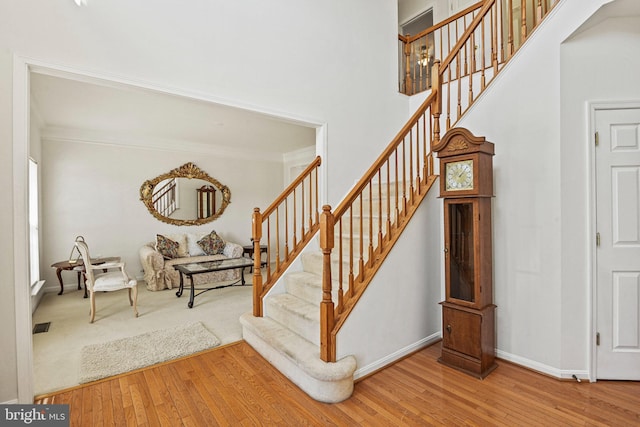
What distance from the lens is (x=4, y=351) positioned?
191cm

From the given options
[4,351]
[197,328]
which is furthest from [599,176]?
[4,351]

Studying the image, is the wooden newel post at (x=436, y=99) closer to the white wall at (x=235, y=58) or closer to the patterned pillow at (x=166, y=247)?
the white wall at (x=235, y=58)

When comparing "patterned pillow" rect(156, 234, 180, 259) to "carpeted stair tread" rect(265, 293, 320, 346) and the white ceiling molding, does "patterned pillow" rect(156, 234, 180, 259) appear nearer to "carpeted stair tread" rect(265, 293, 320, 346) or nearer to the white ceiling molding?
the white ceiling molding

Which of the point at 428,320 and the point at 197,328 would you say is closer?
the point at 428,320

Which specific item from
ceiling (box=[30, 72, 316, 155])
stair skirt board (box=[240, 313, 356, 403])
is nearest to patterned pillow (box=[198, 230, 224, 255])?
ceiling (box=[30, 72, 316, 155])

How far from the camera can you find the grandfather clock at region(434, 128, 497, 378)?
2319 mm

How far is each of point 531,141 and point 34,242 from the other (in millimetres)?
6061

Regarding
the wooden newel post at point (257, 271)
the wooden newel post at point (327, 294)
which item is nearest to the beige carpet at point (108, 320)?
the wooden newel post at point (257, 271)

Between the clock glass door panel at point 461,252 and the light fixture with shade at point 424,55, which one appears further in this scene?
the light fixture with shade at point 424,55

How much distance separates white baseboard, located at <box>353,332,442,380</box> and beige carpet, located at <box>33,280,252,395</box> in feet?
4.46

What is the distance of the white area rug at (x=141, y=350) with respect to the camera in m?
2.46

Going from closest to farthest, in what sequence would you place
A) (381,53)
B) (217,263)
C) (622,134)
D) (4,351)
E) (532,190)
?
(4,351) < (622,134) < (532,190) < (381,53) < (217,263)

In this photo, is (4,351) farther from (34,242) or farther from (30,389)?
(34,242)

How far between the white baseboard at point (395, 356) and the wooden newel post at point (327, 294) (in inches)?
12.2
